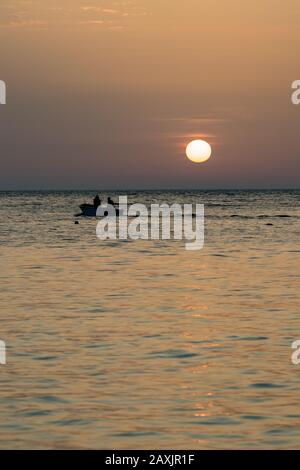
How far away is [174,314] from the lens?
2272cm

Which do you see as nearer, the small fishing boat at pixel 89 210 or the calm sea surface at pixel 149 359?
the calm sea surface at pixel 149 359

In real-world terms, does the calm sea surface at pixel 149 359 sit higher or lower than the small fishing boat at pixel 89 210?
lower

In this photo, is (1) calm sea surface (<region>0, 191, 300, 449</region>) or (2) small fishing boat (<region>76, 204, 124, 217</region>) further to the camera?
(2) small fishing boat (<region>76, 204, 124, 217</region>)

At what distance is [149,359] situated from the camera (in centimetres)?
1675

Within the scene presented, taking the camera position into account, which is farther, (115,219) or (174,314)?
(115,219)

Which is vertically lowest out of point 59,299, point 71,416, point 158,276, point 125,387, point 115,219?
point 71,416

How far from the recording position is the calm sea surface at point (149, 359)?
487 inches

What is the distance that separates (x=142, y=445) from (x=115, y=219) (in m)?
79.1

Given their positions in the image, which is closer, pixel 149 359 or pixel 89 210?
pixel 149 359

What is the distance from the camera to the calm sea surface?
12.4 m

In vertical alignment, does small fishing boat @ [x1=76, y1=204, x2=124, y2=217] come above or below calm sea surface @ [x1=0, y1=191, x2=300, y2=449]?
above
